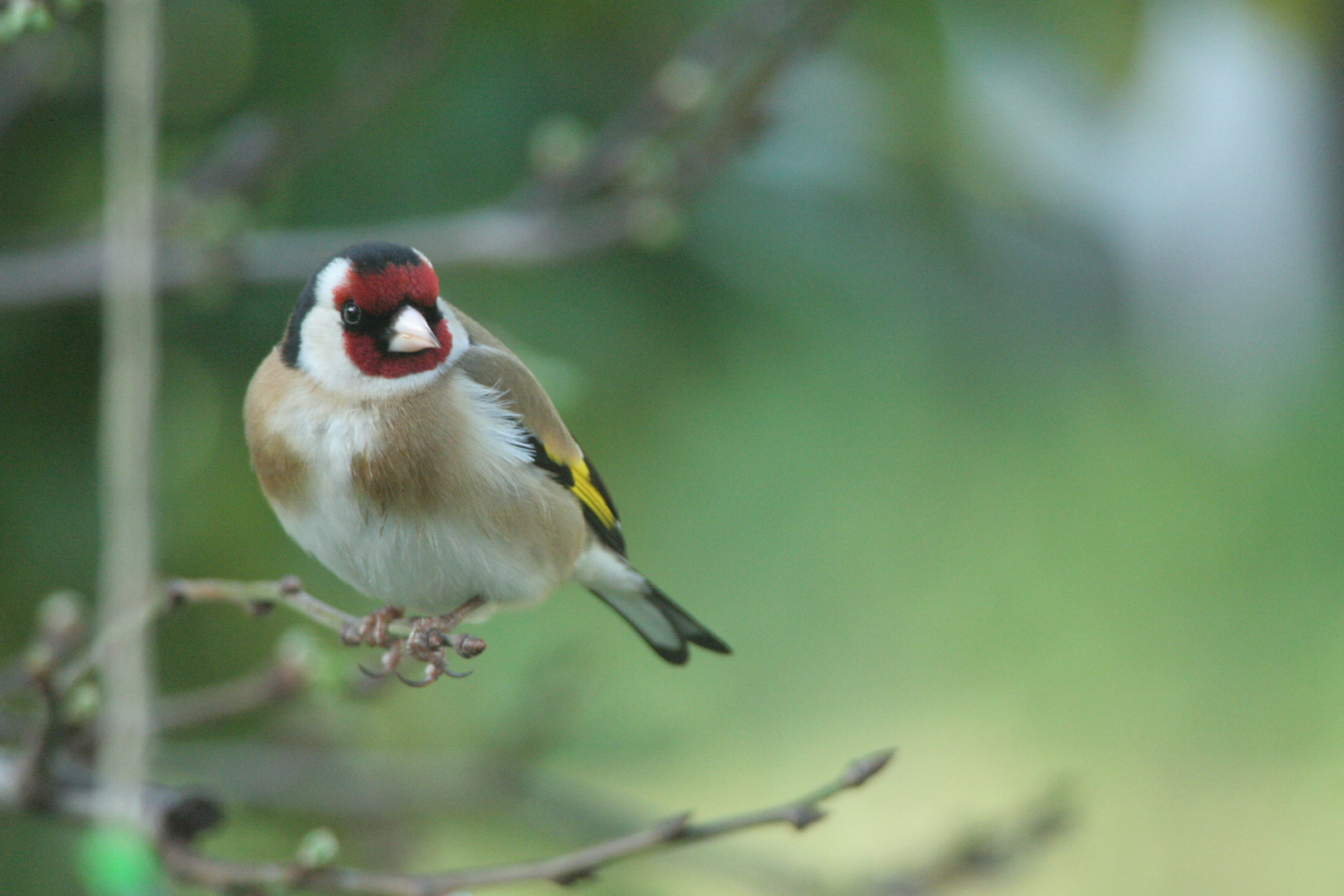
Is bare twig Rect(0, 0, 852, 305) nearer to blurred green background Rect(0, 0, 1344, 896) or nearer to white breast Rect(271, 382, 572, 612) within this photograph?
blurred green background Rect(0, 0, 1344, 896)

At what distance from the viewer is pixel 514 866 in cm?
95

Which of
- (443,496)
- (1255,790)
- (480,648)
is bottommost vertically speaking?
(480,648)

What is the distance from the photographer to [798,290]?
247 centimetres

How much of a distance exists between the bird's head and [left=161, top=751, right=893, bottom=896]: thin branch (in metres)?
0.34

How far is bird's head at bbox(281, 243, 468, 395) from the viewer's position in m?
0.83

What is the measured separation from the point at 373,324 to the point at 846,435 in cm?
263

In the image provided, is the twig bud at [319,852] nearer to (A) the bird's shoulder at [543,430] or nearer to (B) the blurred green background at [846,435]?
(B) the blurred green background at [846,435]

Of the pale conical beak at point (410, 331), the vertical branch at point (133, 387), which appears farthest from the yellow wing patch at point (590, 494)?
the vertical branch at point (133, 387)

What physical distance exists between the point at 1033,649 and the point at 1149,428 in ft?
2.39

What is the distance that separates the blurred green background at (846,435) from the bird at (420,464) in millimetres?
103

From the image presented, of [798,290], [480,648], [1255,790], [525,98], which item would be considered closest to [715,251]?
[798,290]

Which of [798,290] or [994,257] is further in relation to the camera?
[994,257]

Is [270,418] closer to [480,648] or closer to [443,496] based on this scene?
[443,496]

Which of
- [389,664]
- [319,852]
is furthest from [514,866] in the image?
[389,664]
